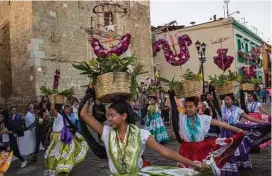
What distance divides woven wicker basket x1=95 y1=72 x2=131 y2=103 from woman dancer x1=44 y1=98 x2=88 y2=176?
3.79 metres

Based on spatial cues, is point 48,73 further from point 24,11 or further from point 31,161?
point 31,161

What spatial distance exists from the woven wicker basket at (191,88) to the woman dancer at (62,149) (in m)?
3.05

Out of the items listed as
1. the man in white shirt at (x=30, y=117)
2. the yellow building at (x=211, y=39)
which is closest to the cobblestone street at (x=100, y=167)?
the man in white shirt at (x=30, y=117)

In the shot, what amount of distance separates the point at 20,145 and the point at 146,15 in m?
18.1

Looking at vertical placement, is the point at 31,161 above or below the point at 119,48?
below

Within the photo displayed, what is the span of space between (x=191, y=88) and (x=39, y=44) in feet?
46.8

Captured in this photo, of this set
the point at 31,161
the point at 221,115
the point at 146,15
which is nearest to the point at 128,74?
the point at 221,115

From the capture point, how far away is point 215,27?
114ft

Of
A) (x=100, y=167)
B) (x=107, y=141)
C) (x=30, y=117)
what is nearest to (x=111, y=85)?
(x=107, y=141)

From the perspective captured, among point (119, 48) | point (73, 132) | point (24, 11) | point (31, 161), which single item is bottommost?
point (31, 161)

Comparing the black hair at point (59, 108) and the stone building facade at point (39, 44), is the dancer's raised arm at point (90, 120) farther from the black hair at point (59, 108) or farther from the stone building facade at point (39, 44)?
the stone building facade at point (39, 44)

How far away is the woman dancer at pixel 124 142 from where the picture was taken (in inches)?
132

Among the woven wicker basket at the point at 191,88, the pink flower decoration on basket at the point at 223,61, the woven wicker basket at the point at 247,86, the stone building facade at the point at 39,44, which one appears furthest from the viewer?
the stone building facade at the point at 39,44

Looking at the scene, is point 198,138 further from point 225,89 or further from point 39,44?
point 39,44
